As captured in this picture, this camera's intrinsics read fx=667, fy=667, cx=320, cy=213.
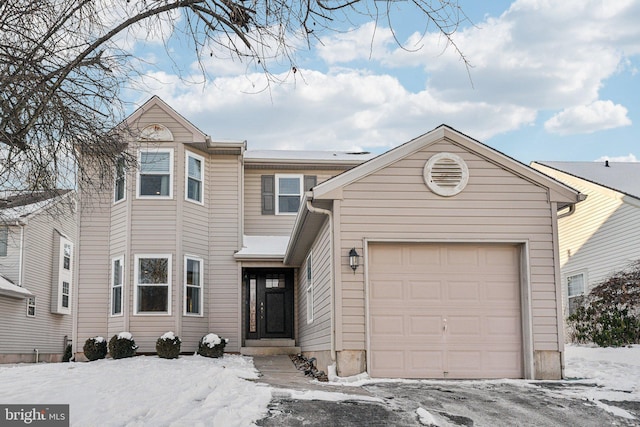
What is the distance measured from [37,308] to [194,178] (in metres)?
9.38

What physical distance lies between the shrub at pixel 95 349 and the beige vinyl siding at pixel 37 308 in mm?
5144

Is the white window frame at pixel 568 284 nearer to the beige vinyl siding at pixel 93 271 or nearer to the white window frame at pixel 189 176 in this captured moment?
the white window frame at pixel 189 176

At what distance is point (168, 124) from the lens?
55.0 feet

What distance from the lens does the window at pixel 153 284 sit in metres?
16.1

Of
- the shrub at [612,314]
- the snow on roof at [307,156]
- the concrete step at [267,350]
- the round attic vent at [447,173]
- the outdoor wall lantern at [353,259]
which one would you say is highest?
the snow on roof at [307,156]

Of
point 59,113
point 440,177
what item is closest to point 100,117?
point 59,113

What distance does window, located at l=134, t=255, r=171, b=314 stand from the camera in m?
16.1

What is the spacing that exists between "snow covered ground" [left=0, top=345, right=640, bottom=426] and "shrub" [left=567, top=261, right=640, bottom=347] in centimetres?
169

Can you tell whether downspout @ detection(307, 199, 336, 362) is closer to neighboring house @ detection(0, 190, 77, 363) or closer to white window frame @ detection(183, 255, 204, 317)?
white window frame @ detection(183, 255, 204, 317)

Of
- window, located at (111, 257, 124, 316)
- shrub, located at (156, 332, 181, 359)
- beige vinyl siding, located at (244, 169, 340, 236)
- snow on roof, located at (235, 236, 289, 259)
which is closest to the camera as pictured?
shrub, located at (156, 332, 181, 359)

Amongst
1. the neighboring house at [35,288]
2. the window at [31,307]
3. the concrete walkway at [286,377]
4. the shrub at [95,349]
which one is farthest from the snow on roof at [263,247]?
the window at [31,307]

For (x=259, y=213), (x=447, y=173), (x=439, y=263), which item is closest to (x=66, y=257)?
(x=259, y=213)

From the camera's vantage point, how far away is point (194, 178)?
1719 centimetres

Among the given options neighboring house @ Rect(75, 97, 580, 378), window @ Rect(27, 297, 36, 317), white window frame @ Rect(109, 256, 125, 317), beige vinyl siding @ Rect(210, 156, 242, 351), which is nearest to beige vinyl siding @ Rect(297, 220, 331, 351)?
neighboring house @ Rect(75, 97, 580, 378)
